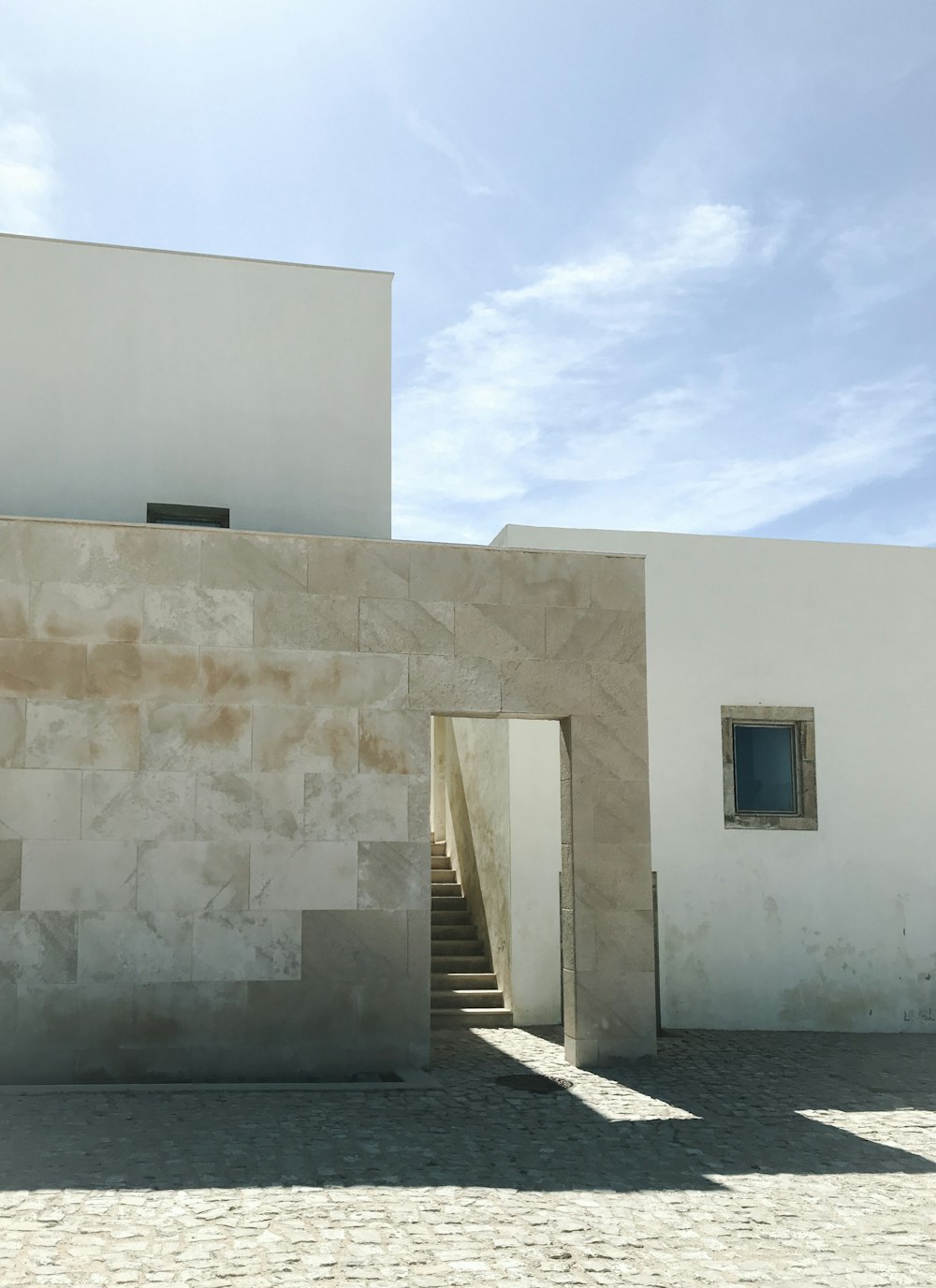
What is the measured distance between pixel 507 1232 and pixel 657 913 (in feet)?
26.1

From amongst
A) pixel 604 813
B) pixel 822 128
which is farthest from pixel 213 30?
pixel 604 813

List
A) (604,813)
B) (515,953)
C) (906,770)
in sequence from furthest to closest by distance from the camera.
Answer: (906,770), (515,953), (604,813)

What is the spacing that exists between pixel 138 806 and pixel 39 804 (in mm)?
708

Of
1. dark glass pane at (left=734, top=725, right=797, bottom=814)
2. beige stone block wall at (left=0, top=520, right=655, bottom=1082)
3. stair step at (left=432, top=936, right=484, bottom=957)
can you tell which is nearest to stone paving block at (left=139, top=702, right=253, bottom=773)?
beige stone block wall at (left=0, top=520, right=655, bottom=1082)

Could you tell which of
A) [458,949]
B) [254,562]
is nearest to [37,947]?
[254,562]

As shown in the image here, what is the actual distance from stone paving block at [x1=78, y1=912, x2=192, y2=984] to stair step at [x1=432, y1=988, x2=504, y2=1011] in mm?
4260

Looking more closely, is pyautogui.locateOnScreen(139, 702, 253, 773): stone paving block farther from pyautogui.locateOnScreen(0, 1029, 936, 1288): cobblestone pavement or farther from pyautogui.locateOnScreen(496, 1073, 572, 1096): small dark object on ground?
pyautogui.locateOnScreen(496, 1073, 572, 1096): small dark object on ground

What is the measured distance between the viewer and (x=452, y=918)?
14945 millimetres

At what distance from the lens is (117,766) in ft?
31.2

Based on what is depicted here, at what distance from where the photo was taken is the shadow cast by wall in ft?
21.4

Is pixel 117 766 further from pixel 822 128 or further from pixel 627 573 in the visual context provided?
pixel 822 128

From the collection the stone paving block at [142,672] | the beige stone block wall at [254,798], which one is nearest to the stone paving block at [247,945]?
the beige stone block wall at [254,798]

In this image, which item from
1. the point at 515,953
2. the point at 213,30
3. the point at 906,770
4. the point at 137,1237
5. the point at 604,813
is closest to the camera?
the point at 137,1237

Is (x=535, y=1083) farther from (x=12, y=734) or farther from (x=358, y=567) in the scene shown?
(x=12, y=734)
